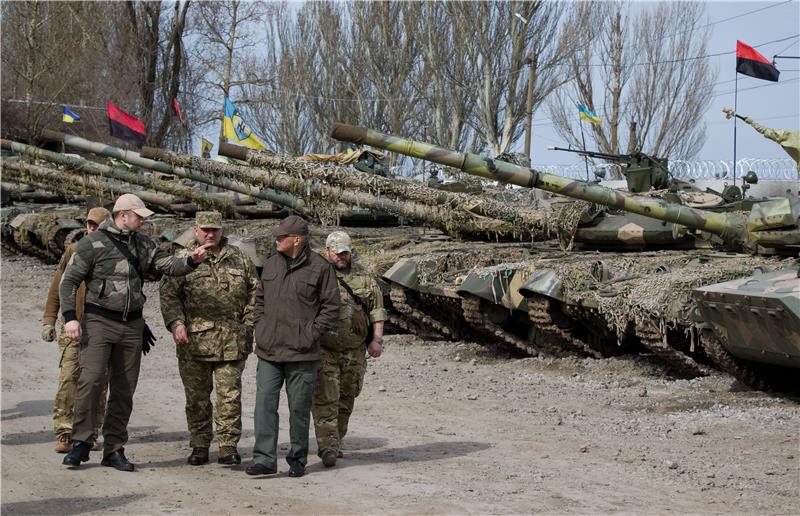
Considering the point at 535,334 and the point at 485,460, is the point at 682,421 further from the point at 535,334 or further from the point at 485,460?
the point at 535,334

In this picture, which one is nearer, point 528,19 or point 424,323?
point 424,323

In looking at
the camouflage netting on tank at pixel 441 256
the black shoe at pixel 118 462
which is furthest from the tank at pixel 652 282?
the black shoe at pixel 118 462

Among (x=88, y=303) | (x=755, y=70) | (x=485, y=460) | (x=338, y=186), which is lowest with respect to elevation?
(x=485, y=460)

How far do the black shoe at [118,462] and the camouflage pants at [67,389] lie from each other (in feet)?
1.86

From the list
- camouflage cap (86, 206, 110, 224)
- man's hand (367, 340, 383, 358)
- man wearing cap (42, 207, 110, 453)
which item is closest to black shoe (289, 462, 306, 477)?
man's hand (367, 340, 383, 358)

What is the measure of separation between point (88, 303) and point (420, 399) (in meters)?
3.83

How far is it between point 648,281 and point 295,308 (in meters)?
4.75

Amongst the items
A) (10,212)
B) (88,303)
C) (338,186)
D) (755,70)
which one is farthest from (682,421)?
(10,212)

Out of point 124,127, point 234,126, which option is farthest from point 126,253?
point 124,127

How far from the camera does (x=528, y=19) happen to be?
33344 mm

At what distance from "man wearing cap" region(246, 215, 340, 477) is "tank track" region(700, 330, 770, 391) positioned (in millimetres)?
4160

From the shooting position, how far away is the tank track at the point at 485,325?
12.5 metres

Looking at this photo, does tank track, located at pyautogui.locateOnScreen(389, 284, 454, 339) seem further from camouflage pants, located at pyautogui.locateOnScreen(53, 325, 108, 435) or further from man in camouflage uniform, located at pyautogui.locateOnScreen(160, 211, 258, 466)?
man in camouflage uniform, located at pyautogui.locateOnScreen(160, 211, 258, 466)

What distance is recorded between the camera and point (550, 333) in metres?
12.1
